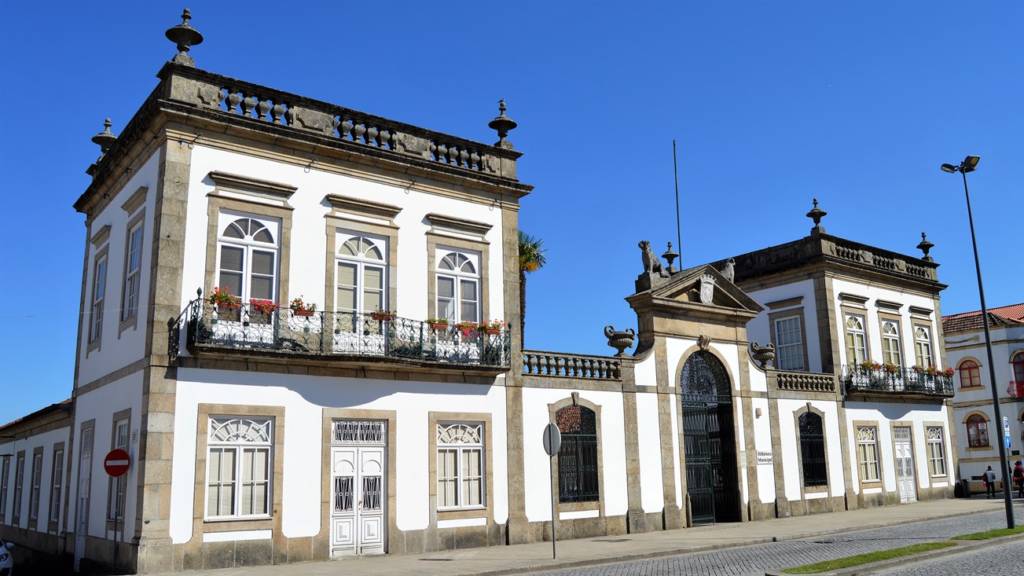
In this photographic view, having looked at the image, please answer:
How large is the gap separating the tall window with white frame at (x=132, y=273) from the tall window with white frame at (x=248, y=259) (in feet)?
5.58

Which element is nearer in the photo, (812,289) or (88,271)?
(88,271)

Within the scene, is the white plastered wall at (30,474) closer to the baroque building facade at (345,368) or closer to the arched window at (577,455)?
the baroque building facade at (345,368)

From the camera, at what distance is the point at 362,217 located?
1728cm

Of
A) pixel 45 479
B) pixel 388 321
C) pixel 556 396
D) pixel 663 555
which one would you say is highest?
pixel 388 321

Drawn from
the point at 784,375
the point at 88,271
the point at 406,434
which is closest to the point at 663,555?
the point at 406,434

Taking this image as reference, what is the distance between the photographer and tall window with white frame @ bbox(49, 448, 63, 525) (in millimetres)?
19109

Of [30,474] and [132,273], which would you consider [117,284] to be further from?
[30,474]

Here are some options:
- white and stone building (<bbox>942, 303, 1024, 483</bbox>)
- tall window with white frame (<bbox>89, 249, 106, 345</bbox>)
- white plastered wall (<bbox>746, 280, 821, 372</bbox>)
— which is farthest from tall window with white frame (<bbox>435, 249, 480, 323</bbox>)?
white and stone building (<bbox>942, 303, 1024, 483</bbox>)

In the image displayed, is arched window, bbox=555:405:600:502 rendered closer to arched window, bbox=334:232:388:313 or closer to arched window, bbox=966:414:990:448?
arched window, bbox=334:232:388:313

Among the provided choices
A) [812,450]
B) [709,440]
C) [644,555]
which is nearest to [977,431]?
[812,450]

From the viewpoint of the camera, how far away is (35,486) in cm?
2109

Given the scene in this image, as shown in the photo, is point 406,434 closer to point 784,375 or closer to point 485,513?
point 485,513

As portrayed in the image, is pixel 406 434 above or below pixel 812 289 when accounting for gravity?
below

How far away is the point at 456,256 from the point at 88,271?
860 cm
